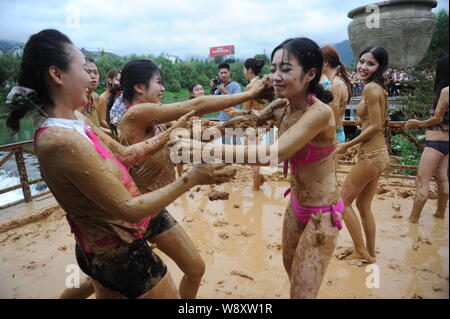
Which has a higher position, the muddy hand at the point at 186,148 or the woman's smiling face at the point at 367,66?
the woman's smiling face at the point at 367,66

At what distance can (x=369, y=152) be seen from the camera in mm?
3303

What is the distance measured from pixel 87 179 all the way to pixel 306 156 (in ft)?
4.39

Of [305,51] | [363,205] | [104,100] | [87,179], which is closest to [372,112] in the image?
[363,205]

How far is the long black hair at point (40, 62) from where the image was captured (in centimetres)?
145

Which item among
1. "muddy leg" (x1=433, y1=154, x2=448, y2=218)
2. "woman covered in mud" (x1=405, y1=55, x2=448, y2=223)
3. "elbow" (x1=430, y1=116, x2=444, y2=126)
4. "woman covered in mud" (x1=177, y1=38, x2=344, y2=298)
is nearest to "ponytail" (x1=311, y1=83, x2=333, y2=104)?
"woman covered in mud" (x1=177, y1=38, x2=344, y2=298)

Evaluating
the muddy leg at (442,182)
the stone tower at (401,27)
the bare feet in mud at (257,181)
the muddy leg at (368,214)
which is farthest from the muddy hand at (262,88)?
the stone tower at (401,27)

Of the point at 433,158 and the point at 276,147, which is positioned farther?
the point at 433,158

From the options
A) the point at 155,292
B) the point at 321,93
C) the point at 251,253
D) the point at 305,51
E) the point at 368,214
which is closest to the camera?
the point at 155,292

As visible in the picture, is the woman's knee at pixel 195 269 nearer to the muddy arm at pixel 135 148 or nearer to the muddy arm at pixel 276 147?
the muddy arm at pixel 135 148

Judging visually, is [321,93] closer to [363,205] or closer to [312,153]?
[312,153]

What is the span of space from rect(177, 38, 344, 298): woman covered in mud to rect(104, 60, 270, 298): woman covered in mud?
0.40 metres

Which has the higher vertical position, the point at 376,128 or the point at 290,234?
the point at 376,128

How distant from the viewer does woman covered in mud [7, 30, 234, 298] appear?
1389 mm

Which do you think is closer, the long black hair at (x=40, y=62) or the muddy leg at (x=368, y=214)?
the long black hair at (x=40, y=62)
